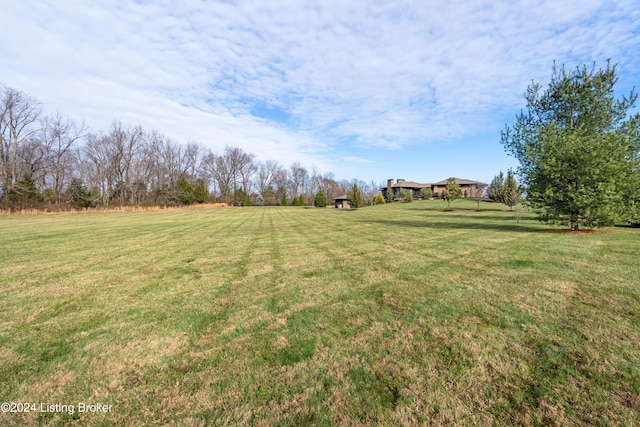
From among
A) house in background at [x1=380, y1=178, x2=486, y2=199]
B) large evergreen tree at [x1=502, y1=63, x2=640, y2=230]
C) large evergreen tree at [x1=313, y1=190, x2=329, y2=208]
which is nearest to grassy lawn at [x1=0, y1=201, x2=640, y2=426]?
large evergreen tree at [x1=502, y1=63, x2=640, y2=230]

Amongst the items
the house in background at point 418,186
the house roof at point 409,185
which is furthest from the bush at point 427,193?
the house roof at point 409,185

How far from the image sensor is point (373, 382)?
2.44m

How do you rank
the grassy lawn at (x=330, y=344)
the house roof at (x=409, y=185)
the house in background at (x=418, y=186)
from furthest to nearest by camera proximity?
the house roof at (x=409, y=185) < the house in background at (x=418, y=186) < the grassy lawn at (x=330, y=344)

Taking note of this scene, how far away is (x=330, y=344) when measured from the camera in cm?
309

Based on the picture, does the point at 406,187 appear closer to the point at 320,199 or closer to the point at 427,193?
the point at 427,193

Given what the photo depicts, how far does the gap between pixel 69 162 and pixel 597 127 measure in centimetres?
6370

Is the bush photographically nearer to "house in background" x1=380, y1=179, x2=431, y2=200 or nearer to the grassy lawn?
"house in background" x1=380, y1=179, x2=431, y2=200

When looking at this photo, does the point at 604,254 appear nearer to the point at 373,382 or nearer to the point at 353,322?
the point at 353,322

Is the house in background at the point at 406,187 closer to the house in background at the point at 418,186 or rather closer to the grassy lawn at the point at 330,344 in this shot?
the house in background at the point at 418,186

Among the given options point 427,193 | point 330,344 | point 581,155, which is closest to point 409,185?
point 427,193

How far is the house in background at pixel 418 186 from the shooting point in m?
63.8

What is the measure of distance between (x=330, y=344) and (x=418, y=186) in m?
76.0

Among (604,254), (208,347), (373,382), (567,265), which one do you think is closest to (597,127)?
(604,254)

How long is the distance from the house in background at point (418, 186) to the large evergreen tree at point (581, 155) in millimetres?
46982
